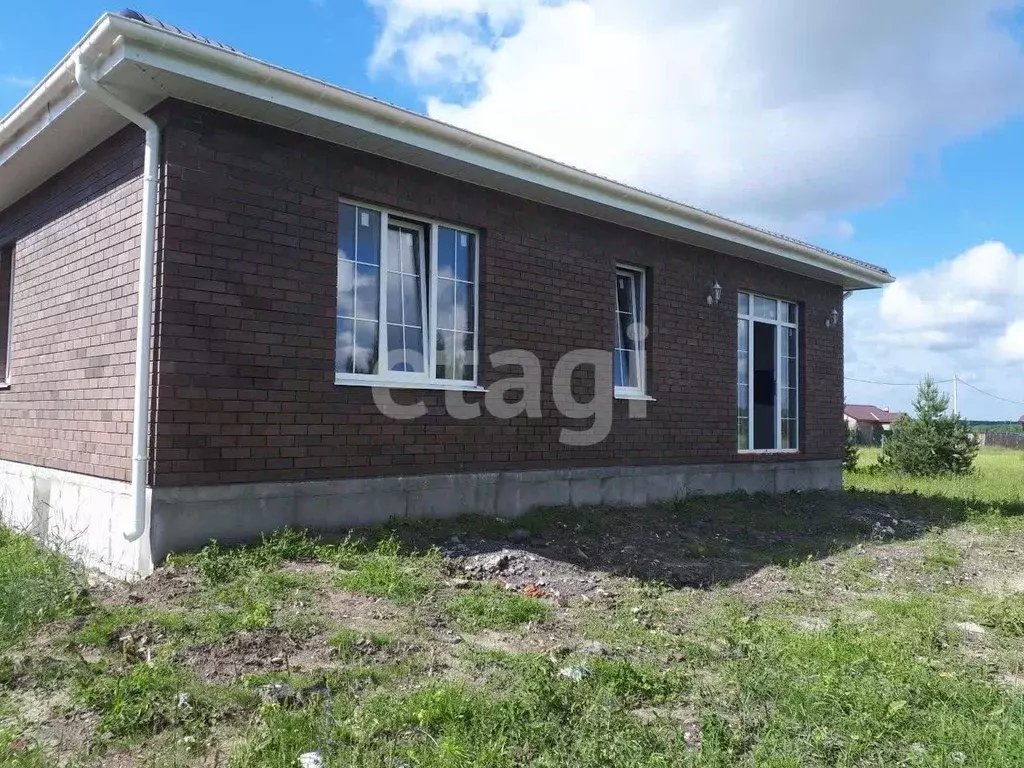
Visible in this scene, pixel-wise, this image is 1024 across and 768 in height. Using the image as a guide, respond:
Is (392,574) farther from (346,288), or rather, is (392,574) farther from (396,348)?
(346,288)

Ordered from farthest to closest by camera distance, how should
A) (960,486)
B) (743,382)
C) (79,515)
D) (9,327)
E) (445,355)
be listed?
1. (960,486)
2. (743,382)
3. (9,327)
4. (445,355)
5. (79,515)

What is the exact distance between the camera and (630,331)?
9.89 metres

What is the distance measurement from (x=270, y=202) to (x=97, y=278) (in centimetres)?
170

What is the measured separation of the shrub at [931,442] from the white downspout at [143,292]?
58.4 feet

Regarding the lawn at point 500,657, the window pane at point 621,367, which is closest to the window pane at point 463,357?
the lawn at point 500,657

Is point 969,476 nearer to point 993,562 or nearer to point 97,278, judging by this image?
point 993,562

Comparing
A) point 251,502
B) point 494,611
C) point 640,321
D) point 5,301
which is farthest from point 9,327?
point 640,321

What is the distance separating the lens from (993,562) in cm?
799

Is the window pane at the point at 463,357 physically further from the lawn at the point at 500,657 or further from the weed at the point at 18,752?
the weed at the point at 18,752

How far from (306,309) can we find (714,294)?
600 centimetres

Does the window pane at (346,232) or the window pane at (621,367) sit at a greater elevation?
the window pane at (346,232)

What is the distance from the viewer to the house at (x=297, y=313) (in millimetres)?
5980

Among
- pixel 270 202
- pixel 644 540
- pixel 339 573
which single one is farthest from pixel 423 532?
pixel 270 202

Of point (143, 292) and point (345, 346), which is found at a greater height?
point (143, 292)
